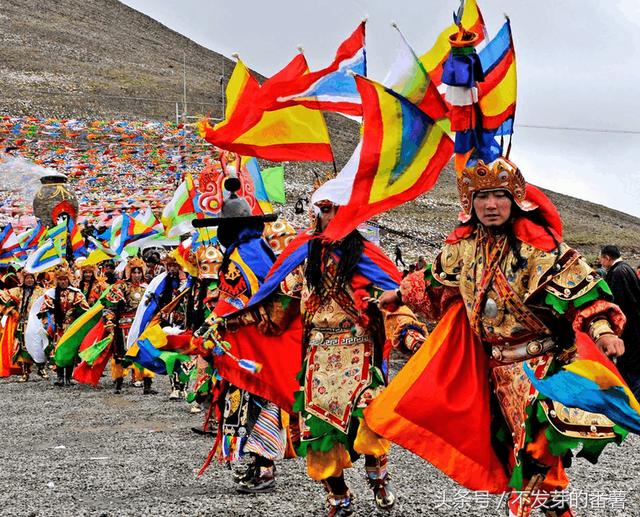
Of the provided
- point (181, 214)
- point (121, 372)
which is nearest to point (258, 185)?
point (181, 214)

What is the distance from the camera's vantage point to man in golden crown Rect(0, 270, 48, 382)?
561 inches

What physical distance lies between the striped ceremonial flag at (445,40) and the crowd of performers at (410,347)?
0.85 metres

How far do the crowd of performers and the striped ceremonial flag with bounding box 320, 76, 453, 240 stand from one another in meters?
0.14

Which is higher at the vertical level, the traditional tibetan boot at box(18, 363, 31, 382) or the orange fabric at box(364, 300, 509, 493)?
the orange fabric at box(364, 300, 509, 493)

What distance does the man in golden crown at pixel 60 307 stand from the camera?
13711 millimetres

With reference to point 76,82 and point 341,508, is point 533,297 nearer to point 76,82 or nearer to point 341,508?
point 341,508

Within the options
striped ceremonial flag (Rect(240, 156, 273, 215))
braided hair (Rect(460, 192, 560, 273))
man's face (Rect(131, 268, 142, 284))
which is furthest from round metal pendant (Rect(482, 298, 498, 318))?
man's face (Rect(131, 268, 142, 284))

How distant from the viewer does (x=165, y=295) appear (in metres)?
9.19

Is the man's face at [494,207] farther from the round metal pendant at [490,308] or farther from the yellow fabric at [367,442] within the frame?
the yellow fabric at [367,442]

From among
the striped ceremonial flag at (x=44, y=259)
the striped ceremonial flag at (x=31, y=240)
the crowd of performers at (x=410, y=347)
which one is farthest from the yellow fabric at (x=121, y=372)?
the striped ceremonial flag at (x=31, y=240)

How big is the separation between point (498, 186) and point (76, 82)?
2280 inches

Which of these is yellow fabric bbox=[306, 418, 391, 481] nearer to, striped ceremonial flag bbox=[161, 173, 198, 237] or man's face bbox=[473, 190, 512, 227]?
man's face bbox=[473, 190, 512, 227]

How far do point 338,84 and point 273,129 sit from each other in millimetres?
684

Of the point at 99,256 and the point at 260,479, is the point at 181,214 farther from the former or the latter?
the point at 99,256
